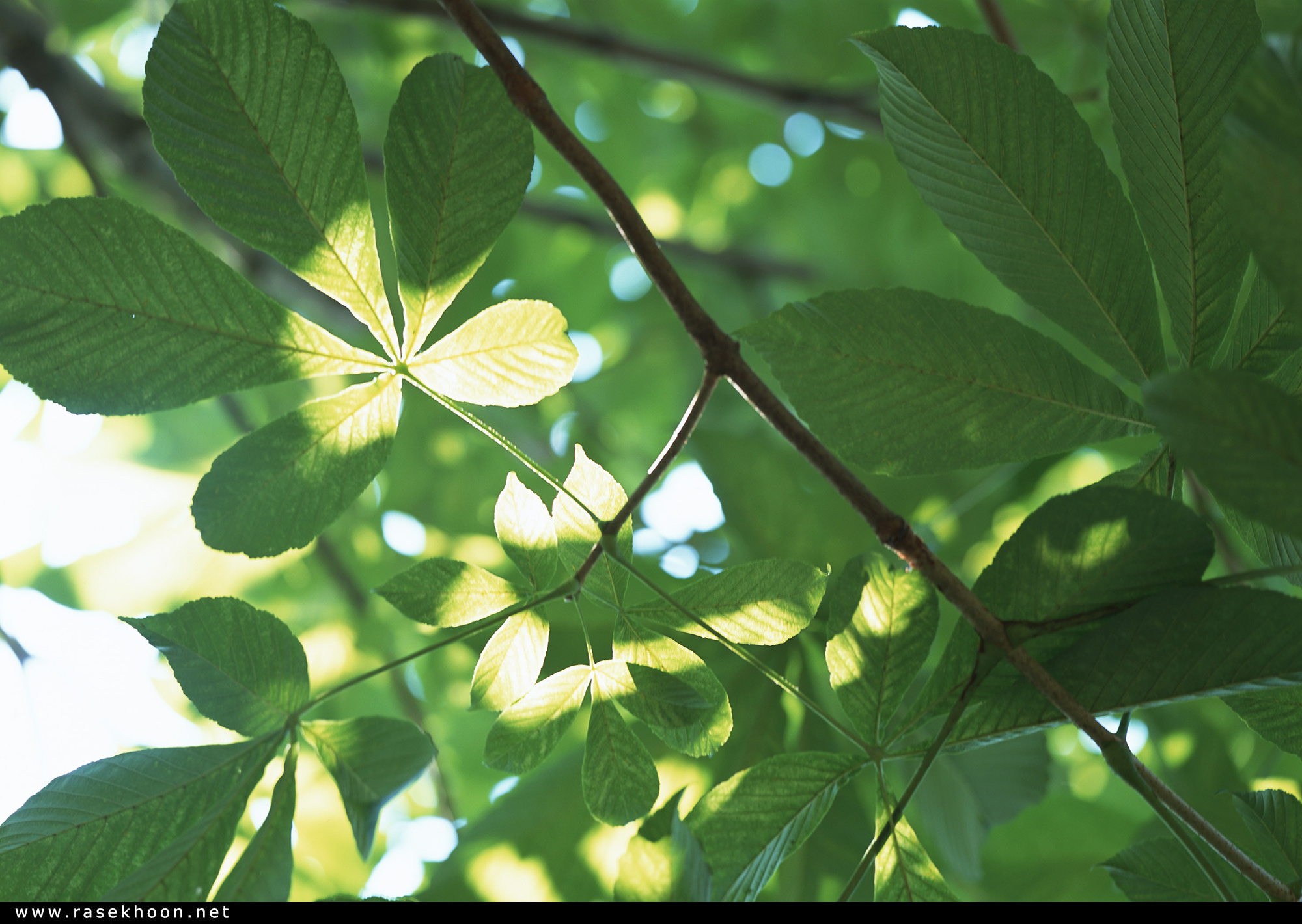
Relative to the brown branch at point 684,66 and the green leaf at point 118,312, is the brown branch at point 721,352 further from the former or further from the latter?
the brown branch at point 684,66

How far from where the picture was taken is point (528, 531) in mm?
510

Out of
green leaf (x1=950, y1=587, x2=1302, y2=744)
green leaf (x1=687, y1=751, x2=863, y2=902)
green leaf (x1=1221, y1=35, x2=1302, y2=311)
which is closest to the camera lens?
green leaf (x1=1221, y1=35, x2=1302, y2=311)

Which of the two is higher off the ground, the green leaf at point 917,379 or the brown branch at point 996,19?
the brown branch at point 996,19

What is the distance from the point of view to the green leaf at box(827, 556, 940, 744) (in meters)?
0.52


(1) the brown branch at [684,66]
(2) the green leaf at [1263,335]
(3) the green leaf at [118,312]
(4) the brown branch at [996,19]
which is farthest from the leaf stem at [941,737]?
(1) the brown branch at [684,66]

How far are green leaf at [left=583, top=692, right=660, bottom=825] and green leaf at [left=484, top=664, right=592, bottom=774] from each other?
0.05ft

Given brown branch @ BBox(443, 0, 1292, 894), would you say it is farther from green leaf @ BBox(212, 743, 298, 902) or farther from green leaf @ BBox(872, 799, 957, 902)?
green leaf @ BBox(212, 743, 298, 902)

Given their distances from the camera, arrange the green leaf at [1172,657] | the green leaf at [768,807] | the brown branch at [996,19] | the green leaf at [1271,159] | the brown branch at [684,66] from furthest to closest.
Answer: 1. the brown branch at [684,66]
2. the brown branch at [996,19]
3. the green leaf at [768,807]
4. the green leaf at [1172,657]
5. the green leaf at [1271,159]

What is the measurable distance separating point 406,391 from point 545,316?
3.68 ft

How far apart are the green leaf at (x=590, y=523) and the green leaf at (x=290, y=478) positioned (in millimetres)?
118

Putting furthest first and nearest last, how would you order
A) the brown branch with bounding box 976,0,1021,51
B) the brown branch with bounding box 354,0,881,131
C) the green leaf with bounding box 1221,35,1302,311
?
the brown branch with bounding box 354,0,881,131 → the brown branch with bounding box 976,0,1021,51 → the green leaf with bounding box 1221,35,1302,311

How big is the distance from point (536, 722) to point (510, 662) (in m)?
0.04

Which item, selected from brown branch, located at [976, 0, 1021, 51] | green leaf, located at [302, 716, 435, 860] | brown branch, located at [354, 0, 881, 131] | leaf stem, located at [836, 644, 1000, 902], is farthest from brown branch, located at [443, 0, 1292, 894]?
brown branch, located at [354, 0, 881, 131]

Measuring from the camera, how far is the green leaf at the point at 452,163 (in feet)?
1.55
